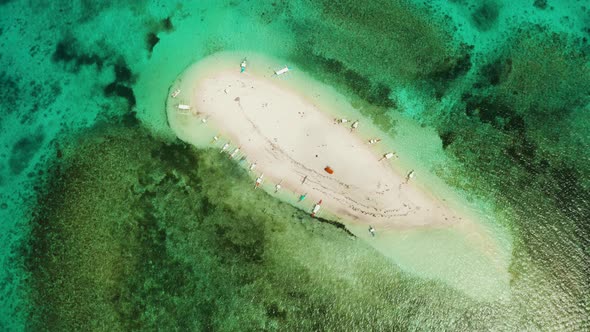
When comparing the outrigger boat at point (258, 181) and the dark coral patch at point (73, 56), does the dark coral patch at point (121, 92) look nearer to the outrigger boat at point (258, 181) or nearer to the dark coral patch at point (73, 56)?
the dark coral patch at point (73, 56)

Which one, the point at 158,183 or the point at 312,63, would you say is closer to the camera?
Result: the point at 158,183

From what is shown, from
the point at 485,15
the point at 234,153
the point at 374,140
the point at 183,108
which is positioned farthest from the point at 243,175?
the point at 485,15

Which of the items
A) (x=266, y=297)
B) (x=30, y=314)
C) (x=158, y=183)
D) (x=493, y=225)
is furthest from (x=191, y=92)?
(x=493, y=225)

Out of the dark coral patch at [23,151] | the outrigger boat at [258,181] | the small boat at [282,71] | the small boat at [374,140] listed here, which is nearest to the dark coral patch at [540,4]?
the small boat at [374,140]

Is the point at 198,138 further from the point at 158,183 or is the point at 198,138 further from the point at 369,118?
the point at 369,118

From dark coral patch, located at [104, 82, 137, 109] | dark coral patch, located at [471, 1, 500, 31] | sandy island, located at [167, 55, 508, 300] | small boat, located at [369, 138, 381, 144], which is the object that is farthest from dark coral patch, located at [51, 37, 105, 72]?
dark coral patch, located at [471, 1, 500, 31]
